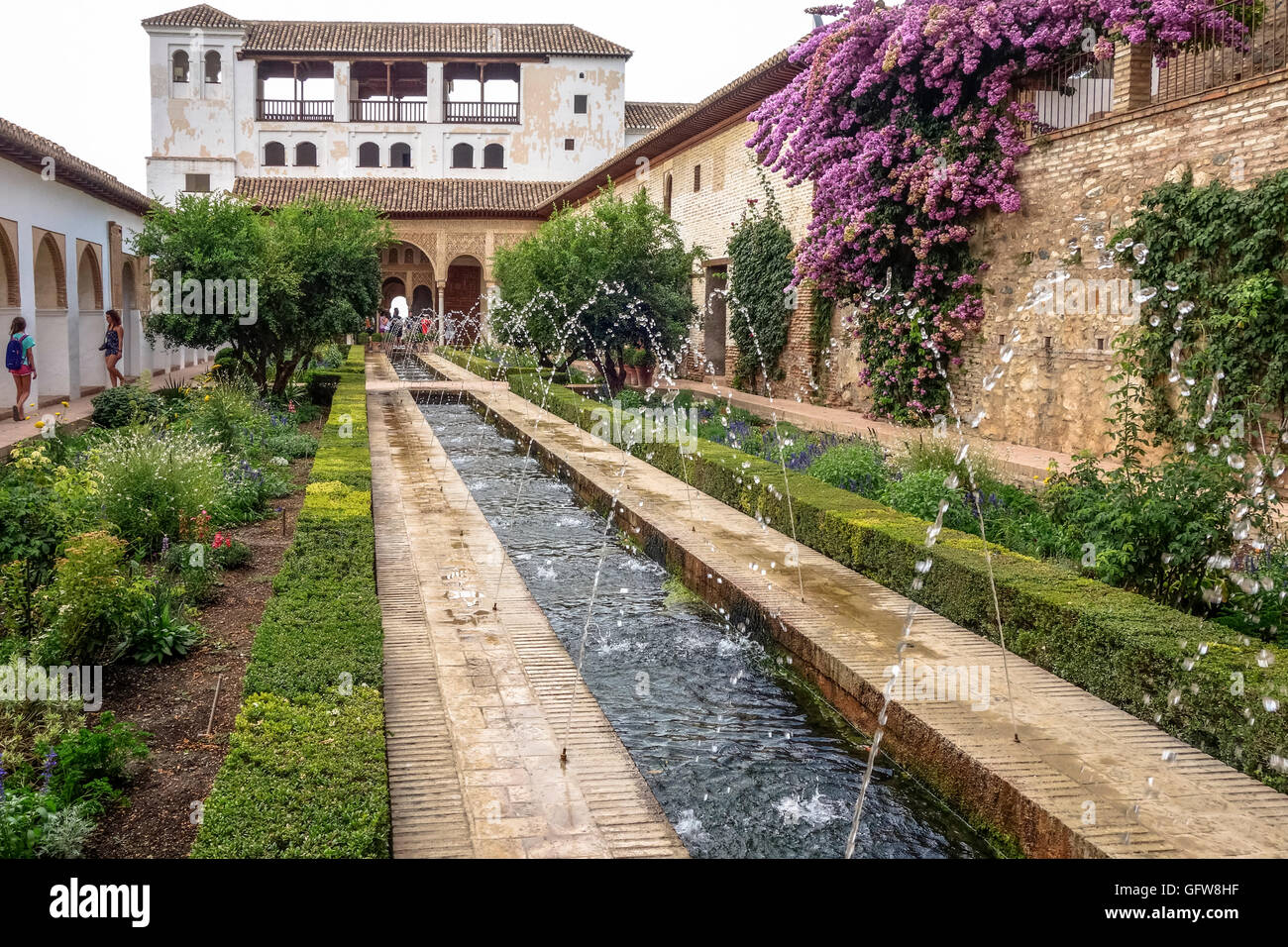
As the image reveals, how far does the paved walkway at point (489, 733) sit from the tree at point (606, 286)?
1047cm

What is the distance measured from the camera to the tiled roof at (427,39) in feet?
130

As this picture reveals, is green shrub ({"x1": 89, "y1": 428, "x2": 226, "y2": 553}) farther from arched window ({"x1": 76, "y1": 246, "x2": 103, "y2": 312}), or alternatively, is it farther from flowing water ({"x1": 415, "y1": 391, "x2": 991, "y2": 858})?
arched window ({"x1": 76, "y1": 246, "x2": 103, "y2": 312})

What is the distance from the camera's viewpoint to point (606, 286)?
17.4 m

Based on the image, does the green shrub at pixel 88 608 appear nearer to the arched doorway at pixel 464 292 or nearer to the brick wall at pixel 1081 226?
the brick wall at pixel 1081 226

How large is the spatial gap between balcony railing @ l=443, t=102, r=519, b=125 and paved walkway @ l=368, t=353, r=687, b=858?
122ft

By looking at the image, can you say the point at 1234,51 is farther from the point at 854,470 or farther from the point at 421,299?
the point at 421,299

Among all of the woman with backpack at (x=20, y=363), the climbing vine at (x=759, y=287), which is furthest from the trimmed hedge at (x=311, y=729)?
the climbing vine at (x=759, y=287)

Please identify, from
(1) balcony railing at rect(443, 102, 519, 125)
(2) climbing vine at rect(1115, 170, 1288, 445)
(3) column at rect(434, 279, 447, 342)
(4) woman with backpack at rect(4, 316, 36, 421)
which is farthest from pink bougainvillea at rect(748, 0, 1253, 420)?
(1) balcony railing at rect(443, 102, 519, 125)

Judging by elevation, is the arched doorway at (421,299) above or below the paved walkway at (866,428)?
above

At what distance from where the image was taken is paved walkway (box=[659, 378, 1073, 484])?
995cm

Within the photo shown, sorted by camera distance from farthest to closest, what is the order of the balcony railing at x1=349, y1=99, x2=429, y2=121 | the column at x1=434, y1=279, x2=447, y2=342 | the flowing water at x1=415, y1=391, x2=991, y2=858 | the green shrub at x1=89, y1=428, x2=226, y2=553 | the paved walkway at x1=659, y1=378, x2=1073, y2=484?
the balcony railing at x1=349, y1=99, x2=429, y2=121 < the column at x1=434, y1=279, x2=447, y2=342 < the paved walkway at x1=659, y1=378, x2=1073, y2=484 < the green shrub at x1=89, y1=428, x2=226, y2=553 < the flowing water at x1=415, y1=391, x2=991, y2=858

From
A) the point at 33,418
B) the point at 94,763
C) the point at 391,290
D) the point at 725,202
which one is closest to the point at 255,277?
the point at 33,418

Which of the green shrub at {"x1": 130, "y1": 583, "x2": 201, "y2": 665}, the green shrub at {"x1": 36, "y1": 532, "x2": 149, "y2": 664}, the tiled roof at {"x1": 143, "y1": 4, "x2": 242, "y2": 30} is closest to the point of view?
the green shrub at {"x1": 36, "y1": 532, "x2": 149, "y2": 664}
